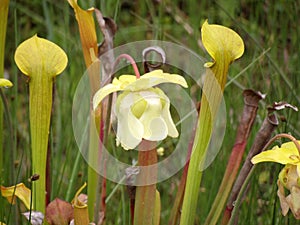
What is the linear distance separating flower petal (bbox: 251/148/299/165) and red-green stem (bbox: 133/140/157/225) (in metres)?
0.15

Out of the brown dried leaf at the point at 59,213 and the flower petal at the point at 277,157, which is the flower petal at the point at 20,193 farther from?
the flower petal at the point at 277,157

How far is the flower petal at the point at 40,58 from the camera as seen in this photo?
806 millimetres

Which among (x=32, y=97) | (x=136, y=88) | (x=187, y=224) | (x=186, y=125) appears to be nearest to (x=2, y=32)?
(x=32, y=97)

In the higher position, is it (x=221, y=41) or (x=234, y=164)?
(x=221, y=41)

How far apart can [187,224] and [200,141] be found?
13 centimetres

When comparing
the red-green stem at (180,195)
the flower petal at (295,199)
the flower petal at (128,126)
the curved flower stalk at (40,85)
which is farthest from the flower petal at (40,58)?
the flower petal at (295,199)

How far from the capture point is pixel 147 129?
2.46ft

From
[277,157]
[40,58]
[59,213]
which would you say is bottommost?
[59,213]

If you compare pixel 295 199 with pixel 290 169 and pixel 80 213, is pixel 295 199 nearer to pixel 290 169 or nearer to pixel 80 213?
pixel 290 169

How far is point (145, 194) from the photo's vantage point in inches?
33.2

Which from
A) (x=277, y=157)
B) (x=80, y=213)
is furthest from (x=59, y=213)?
(x=277, y=157)

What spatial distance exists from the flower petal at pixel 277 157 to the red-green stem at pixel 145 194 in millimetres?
149

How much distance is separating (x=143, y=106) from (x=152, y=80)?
0.03m

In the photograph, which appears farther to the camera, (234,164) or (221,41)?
(234,164)
